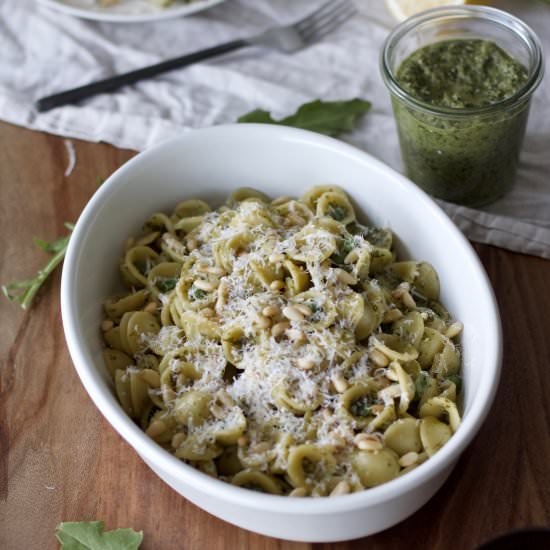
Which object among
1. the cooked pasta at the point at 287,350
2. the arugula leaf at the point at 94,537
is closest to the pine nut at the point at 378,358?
the cooked pasta at the point at 287,350

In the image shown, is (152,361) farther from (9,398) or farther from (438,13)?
(438,13)

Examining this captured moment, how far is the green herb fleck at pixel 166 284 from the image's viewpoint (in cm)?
269

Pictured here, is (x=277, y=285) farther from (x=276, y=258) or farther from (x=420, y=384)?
(x=420, y=384)

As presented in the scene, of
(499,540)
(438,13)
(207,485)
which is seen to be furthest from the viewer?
(438,13)

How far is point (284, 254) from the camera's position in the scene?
99.7 inches

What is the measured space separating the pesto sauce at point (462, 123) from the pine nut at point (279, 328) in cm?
104

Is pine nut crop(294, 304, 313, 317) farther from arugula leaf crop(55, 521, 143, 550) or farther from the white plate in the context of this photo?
the white plate

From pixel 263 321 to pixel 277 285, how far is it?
160 millimetres

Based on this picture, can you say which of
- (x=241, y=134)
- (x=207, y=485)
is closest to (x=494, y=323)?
(x=207, y=485)

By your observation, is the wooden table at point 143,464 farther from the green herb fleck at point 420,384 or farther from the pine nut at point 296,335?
the pine nut at point 296,335

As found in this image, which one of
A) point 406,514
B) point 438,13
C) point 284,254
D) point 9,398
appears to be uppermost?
point 438,13

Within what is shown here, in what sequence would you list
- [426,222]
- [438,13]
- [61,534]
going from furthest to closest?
[438,13] → [426,222] → [61,534]

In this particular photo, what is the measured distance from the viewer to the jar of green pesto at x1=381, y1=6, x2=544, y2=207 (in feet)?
9.71

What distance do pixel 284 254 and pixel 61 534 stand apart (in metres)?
1.05
